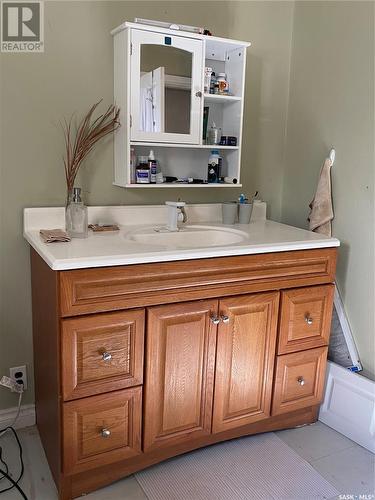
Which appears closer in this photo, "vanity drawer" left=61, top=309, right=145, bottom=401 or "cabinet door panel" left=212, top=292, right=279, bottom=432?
"vanity drawer" left=61, top=309, right=145, bottom=401

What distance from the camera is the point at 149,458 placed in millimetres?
1685

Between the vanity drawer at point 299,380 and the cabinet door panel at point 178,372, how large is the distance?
325mm

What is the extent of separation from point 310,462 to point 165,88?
5.18 feet

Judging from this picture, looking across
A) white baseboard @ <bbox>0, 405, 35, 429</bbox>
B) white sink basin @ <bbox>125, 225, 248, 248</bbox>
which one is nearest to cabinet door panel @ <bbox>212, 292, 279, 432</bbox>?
white sink basin @ <bbox>125, 225, 248, 248</bbox>

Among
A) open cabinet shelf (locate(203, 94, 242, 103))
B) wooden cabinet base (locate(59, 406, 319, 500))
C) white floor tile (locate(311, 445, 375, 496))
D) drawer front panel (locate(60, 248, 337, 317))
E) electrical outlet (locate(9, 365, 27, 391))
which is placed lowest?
white floor tile (locate(311, 445, 375, 496))

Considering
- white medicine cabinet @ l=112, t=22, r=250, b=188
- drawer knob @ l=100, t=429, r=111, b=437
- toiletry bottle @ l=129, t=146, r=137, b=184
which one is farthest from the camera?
toiletry bottle @ l=129, t=146, r=137, b=184

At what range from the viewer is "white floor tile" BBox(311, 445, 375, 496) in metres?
1.66

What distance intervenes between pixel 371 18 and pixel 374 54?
144 mm

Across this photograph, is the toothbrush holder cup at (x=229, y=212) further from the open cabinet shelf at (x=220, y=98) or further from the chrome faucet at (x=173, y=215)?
the open cabinet shelf at (x=220, y=98)

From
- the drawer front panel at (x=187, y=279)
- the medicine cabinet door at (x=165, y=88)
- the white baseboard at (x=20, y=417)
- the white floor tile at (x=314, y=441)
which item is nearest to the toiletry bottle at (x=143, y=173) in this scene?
the medicine cabinet door at (x=165, y=88)

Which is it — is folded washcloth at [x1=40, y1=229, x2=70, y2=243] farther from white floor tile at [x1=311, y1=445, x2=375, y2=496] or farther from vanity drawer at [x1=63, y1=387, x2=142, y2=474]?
white floor tile at [x1=311, y1=445, x2=375, y2=496]

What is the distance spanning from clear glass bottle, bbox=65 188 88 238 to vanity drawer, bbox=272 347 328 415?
0.92m

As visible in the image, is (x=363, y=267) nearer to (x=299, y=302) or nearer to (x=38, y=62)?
(x=299, y=302)

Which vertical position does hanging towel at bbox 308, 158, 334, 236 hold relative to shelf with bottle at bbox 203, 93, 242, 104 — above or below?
below
